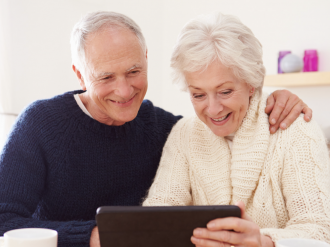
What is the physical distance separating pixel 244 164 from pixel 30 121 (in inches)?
31.9

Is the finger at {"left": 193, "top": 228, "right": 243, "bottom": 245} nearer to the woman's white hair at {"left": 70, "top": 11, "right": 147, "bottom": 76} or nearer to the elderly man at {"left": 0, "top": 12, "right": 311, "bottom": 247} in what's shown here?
the elderly man at {"left": 0, "top": 12, "right": 311, "bottom": 247}

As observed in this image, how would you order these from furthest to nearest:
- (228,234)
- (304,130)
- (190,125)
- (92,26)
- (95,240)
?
(190,125) → (92,26) → (304,130) → (95,240) → (228,234)

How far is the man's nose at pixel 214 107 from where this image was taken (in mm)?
1252

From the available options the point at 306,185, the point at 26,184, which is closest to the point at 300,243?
the point at 306,185

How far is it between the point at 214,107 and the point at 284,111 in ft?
0.82

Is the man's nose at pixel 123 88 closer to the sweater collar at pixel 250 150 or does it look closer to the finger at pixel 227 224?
the sweater collar at pixel 250 150

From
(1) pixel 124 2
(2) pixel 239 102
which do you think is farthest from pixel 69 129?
(1) pixel 124 2

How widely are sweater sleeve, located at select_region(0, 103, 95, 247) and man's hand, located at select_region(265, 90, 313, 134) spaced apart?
70 cm

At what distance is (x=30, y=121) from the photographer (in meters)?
1.36

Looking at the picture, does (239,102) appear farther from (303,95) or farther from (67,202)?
(303,95)

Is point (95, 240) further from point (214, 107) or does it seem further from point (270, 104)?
point (270, 104)

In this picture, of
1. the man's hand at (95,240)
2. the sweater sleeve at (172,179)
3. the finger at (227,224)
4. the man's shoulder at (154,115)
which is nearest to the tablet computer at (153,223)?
the finger at (227,224)

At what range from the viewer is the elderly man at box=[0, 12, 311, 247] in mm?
1276

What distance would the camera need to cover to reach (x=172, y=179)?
1399 mm
